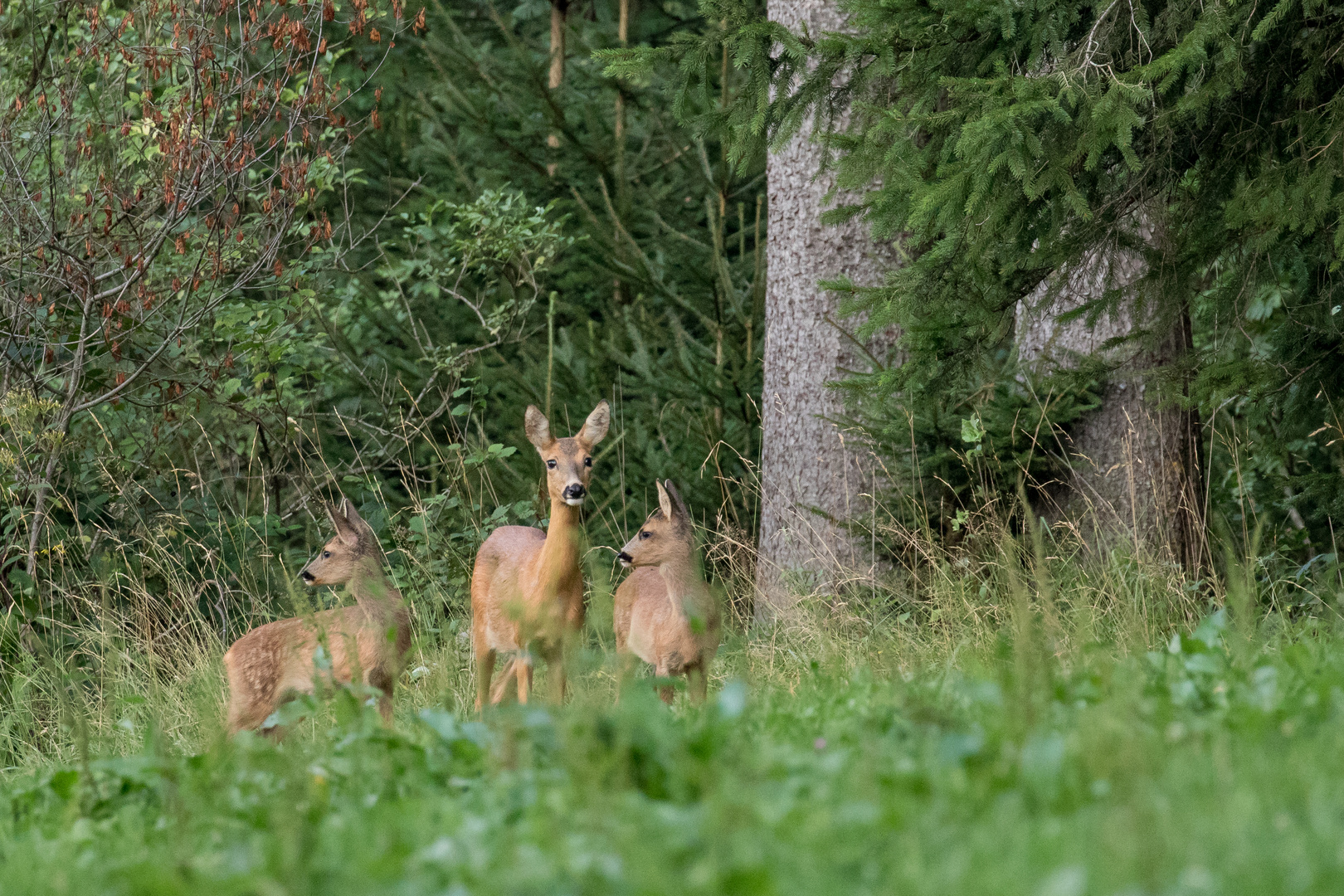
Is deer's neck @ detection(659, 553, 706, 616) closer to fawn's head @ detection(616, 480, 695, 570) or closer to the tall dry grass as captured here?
fawn's head @ detection(616, 480, 695, 570)

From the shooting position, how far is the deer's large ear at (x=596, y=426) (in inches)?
200

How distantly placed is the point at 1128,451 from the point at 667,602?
2.69 metres

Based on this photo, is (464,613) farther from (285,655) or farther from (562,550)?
(562,550)

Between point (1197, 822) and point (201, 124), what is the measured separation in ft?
22.2

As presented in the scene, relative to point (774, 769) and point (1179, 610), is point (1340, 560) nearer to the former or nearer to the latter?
point (1179, 610)

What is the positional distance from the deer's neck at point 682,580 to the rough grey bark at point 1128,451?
2.26 metres

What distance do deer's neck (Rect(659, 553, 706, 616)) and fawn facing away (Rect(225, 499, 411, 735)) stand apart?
1.01 meters

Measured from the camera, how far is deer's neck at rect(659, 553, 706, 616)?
5.09 meters

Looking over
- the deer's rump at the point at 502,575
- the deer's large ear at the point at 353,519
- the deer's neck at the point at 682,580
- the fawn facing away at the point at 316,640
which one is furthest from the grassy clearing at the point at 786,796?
the deer's large ear at the point at 353,519

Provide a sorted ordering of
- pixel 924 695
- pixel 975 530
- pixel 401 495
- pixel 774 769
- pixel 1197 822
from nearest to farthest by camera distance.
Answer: pixel 1197 822 → pixel 774 769 → pixel 924 695 → pixel 975 530 → pixel 401 495

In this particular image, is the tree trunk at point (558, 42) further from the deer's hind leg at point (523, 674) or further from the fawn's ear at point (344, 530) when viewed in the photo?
the deer's hind leg at point (523, 674)

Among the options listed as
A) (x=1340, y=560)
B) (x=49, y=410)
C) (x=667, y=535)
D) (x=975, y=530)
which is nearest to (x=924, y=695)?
(x=667, y=535)

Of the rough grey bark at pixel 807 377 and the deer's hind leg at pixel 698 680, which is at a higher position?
the rough grey bark at pixel 807 377

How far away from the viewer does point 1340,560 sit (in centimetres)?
696
